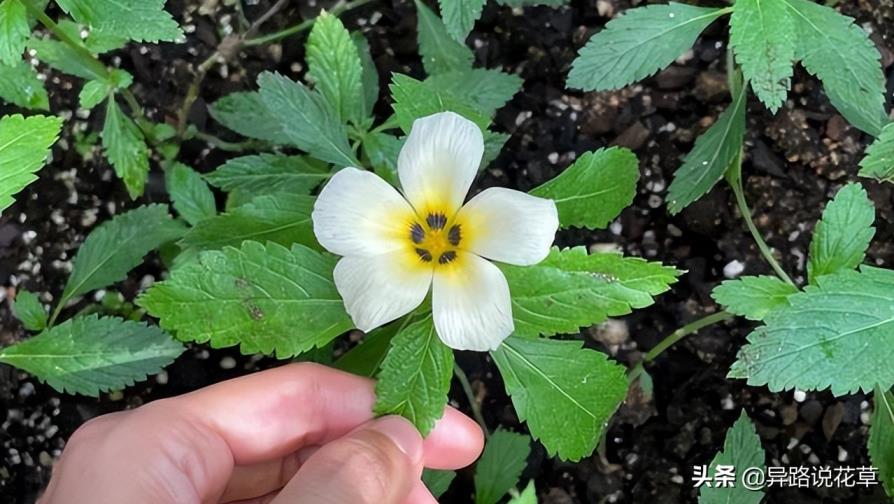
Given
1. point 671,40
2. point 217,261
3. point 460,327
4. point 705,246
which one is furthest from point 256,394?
point 705,246

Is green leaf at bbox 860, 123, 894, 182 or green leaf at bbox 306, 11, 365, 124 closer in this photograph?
green leaf at bbox 860, 123, 894, 182

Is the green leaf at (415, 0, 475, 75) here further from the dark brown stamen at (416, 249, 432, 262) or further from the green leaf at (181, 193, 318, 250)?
the dark brown stamen at (416, 249, 432, 262)

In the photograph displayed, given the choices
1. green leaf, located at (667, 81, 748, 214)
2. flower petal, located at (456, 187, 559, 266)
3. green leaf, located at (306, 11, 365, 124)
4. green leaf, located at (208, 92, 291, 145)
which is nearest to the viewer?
flower petal, located at (456, 187, 559, 266)

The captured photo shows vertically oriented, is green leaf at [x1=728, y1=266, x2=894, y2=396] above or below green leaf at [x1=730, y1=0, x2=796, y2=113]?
below

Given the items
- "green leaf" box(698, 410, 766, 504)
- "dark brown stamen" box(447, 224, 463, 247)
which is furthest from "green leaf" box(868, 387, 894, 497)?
"dark brown stamen" box(447, 224, 463, 247)

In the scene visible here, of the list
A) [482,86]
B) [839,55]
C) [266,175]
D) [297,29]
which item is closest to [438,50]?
[482,86]

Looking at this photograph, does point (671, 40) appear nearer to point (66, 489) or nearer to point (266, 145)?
point (266, 145)

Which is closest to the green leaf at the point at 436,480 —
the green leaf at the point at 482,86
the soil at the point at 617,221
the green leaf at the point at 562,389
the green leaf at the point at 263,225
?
the soil at the point at 617,221
